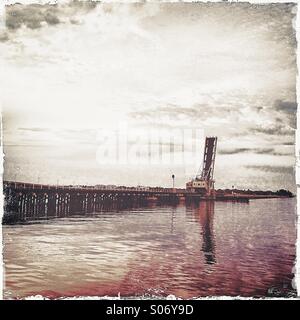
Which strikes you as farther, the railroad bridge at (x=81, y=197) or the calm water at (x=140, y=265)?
the railroad bridge at (x=81, y=197)

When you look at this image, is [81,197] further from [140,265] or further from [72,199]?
[140,265]

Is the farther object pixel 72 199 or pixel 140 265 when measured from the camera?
pixel 72 199

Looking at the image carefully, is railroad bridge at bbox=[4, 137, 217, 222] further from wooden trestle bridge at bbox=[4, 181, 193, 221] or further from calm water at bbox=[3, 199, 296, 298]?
calm water at bbox=[3, 199, 296, 298]

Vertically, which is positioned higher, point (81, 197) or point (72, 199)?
point (81, 197)

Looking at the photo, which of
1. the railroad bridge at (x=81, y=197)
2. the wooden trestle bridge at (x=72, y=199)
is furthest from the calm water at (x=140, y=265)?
the wooden trestle bridge at (x=72, y=199)

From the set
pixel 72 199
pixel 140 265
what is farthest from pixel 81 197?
pixel 140 265

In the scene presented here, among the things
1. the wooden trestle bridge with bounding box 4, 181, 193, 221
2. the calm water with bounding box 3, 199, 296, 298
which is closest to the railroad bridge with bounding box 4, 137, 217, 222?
the wooden trestle bridge with bounding box 4, 181, 193, 221

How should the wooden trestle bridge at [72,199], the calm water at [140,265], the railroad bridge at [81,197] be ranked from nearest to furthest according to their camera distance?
the calm water at [140,265] < the railroad bridge at [81,197] < the wooden trestle bridge at [72,199]

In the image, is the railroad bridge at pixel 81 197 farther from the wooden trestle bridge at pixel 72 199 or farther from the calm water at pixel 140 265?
the calm water at pixel 140 265

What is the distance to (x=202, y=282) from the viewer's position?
8266 mm

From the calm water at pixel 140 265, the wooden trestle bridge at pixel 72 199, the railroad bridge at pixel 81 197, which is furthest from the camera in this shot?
the wooden trestle bridge at pixel 72 199

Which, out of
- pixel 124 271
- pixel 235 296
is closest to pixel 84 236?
pixel 124 271
